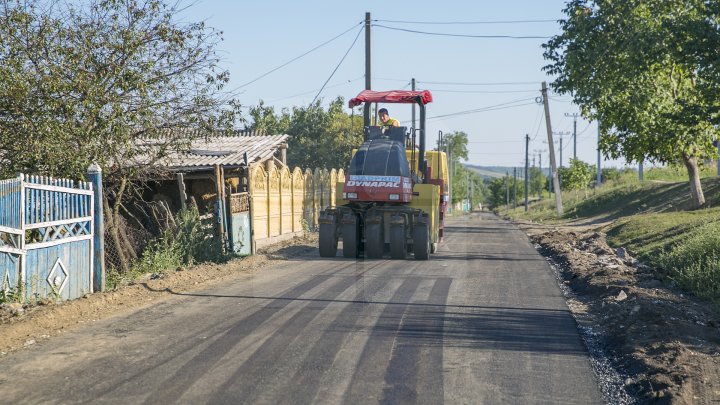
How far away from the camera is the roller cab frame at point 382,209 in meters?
18.3

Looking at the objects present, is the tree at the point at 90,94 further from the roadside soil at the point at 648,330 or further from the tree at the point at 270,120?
the tree at the point at 270,120

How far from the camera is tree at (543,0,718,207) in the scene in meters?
25.7

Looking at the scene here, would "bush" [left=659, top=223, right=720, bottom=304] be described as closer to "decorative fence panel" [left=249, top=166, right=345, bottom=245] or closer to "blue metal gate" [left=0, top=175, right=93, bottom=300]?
"blue metal gate" [left=0, top=175, right=93, bottom=300]

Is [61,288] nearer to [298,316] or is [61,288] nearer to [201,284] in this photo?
[201,284]

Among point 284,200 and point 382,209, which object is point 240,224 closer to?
point 382,209

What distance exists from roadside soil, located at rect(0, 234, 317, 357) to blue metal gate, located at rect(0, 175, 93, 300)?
16.9 inches

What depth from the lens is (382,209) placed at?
18.6 meters

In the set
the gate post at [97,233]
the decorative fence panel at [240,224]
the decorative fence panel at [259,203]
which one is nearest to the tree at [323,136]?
the decorative fence panel at [259,203]

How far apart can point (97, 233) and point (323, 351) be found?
6352 mm

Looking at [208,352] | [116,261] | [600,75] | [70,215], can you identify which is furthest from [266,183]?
[208,352]

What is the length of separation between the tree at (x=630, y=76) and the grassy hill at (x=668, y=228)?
2.55 meters

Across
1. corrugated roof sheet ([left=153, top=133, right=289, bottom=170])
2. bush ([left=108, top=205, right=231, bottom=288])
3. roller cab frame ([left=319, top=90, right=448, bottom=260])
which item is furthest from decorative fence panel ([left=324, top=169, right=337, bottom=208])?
bush ([left=108, top=205, right=231, bottom=288])

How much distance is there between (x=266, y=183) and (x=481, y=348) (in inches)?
604

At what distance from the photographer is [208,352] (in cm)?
804
